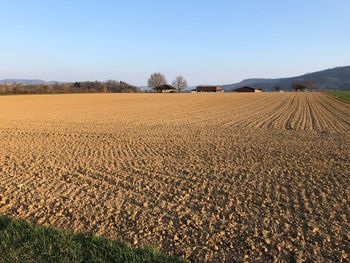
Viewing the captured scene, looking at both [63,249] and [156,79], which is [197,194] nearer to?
[63,249]

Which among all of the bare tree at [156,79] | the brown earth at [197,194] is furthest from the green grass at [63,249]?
the bare tree at [156,79]

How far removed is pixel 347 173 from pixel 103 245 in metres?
6.97

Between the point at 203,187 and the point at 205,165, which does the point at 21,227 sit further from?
the point at 205,165

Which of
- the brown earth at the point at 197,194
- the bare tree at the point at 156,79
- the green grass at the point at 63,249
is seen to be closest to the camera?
the green grass at the point at 63,249

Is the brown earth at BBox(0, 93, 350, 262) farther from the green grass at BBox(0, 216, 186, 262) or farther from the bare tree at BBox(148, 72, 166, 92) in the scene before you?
the bare tree at BBox(148, 72, 166, 92)

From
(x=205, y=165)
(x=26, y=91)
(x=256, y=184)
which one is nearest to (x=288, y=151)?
(x=205, y=165)

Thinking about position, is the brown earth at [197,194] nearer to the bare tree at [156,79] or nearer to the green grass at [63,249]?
the green grass at [63,249]

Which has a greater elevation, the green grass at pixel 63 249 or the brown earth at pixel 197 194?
the green grass at pixel 63 249

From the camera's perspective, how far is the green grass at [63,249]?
4.23 meters

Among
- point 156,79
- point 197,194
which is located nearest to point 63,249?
point 197,194

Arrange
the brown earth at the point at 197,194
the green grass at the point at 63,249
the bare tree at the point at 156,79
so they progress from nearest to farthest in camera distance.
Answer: the green grass at the point at 63,249 < the brown earth at the point at 197,194 < the bare tree at the point at 156,79

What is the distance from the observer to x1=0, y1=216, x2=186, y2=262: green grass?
423cm

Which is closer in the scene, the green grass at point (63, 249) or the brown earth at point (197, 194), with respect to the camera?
the green grass at point (63, 249)

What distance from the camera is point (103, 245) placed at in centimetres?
460
